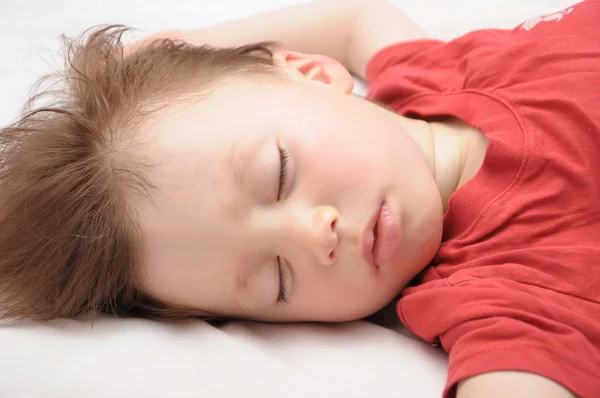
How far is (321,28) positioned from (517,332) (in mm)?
848

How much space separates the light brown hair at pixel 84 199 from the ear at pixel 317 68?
0.37 feet

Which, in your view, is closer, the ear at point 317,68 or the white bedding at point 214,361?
the white bedding at point 214,361

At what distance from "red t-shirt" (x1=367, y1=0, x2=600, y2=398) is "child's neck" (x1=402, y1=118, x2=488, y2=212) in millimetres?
35

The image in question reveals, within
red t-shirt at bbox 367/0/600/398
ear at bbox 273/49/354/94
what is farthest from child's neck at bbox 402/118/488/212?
ear at bbox 273/49/354/94

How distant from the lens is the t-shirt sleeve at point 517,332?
2.31 feet

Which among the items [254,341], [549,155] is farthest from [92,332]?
[549,155]

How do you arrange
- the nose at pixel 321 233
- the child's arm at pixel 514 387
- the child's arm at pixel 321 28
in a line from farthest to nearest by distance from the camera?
the child's arm at pixel 321 28
the nose at pixel 321 233
the child's arm at pixel 514 387

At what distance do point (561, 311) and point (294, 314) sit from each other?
0.37m

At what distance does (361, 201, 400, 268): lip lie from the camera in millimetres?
838

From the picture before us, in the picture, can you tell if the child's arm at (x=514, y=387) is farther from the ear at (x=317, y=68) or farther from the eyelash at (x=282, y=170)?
the ear at (x=317, y=68)

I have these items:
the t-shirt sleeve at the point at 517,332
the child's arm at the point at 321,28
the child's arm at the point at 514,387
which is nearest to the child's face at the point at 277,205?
the t-shirt sleeve at the point at 517,332

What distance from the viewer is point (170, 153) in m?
0.85

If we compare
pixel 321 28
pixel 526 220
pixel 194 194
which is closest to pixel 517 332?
pixel 526 220

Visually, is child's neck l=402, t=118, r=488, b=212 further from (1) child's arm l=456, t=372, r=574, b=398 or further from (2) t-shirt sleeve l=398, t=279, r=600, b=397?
(1) child's arm l=456, t=372, r=574, b=398
